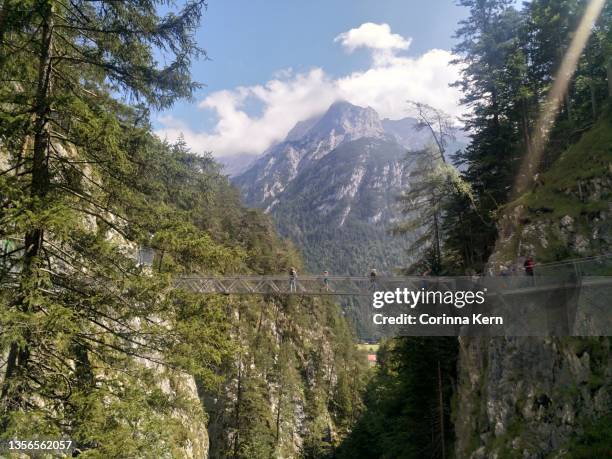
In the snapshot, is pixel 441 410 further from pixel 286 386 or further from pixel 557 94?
pixel 557 94

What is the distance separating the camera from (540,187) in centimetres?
1719

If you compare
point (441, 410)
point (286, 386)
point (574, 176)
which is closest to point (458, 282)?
point (574, 176)

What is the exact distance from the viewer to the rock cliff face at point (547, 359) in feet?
34.5

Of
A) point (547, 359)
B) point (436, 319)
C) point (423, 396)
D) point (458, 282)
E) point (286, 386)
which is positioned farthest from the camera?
point (286, 386)

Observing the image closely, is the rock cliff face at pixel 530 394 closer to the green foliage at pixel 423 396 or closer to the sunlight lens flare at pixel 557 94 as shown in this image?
the green foliage at pixel 423 396

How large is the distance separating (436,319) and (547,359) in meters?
3.44

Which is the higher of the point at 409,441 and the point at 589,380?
the point at 589,380

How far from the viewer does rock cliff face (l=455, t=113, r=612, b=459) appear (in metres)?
10.5

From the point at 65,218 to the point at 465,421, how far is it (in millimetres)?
18331

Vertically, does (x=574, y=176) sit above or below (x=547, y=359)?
above

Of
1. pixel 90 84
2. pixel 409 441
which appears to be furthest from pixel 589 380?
pixel 409 441

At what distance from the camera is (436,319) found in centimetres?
1379

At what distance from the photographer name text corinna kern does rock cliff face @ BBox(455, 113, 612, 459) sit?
1345 millimetres

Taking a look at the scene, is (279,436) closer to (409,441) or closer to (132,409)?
(409,441)
